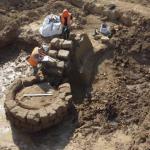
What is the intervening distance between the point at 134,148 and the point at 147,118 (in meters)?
1.11

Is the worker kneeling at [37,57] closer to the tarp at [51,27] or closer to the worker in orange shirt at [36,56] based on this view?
the worker in orange shirt at [36,56]

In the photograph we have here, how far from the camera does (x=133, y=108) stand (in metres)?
11.7

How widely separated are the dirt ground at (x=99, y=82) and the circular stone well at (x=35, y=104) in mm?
332

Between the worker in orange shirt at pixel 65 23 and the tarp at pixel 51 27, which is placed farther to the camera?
the tarp at pixel 51 27

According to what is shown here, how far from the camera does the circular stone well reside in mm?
10836

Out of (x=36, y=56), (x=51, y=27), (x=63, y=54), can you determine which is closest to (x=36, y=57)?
(x=36, y=56)

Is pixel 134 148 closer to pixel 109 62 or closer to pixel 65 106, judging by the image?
pixel 65 106

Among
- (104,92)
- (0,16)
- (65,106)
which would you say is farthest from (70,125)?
(0,16)

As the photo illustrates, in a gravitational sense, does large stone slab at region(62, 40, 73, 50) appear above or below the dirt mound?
above

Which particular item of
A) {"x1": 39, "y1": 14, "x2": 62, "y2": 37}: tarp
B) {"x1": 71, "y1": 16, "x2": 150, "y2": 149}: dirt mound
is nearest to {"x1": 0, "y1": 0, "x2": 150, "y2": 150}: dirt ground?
{"x1": 71, "y1": 16, "x2": 150, "y2": 149}: dirt mound

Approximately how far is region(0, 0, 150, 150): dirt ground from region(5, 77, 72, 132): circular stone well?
0.33 metres

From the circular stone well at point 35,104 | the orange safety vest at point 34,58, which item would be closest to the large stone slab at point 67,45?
the orange safety vest at point 34,58

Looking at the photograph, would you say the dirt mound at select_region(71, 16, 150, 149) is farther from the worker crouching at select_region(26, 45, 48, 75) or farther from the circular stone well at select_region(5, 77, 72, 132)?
the worker crouching at select_region(26, 45, 48, 75)

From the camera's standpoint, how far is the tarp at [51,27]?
13.5 metres
